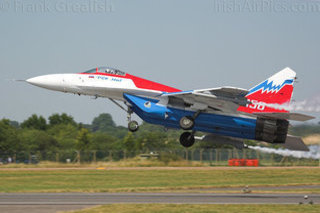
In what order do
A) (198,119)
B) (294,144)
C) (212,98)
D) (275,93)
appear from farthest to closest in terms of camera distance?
(294,144) < (275,93) < (198,119) < (212,98)

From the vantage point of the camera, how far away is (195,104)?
86.7 ft

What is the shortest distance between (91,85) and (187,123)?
5.65 meters

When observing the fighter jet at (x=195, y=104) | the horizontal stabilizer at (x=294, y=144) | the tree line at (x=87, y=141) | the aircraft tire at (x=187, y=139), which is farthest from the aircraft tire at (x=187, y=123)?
the tree line at (x=87, y=141)

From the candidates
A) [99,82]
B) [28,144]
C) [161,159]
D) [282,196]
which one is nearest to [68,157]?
[161,159]

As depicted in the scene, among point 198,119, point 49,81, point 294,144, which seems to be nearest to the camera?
point 198,119

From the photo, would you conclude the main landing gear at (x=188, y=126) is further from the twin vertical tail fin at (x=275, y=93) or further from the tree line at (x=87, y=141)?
the tree line at (x=87, y=141)

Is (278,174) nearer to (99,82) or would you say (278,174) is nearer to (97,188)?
(97,188)

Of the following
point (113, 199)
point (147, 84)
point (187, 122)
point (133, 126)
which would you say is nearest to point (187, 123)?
point (187, 122)

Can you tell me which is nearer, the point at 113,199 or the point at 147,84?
the point at 147,84

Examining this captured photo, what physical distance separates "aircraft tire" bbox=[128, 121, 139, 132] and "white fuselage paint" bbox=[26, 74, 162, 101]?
165cm

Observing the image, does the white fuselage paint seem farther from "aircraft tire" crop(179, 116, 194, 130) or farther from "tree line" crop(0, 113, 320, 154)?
"tree line" crop(0, 113, 320, 154)

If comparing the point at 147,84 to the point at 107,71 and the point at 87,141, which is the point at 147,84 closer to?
the point at 107,71

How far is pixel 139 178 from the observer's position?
50.3 m

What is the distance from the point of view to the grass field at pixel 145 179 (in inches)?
1722
